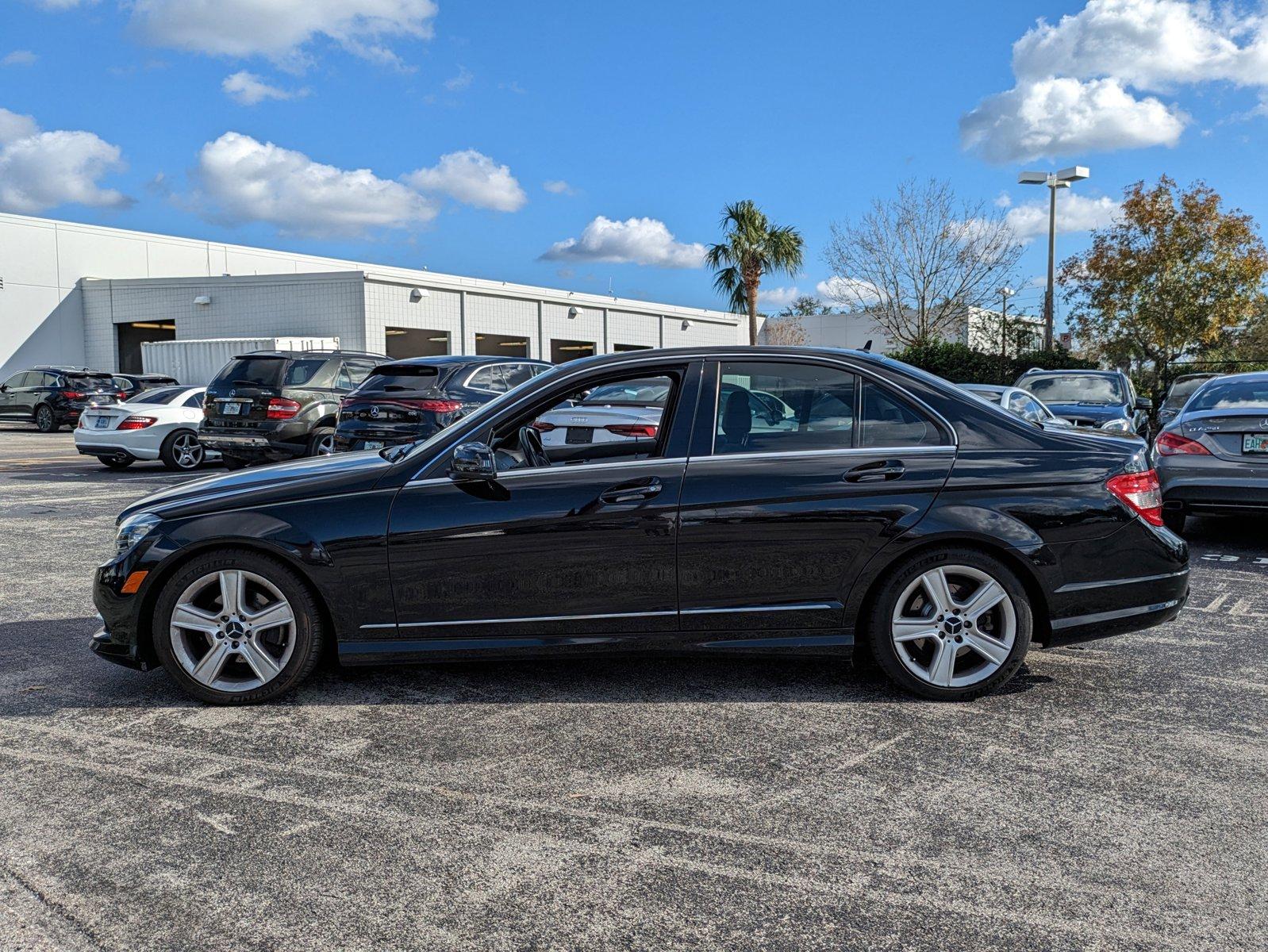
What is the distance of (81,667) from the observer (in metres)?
5.26

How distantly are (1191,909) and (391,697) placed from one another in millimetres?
3203

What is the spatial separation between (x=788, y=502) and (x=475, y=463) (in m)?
1.34

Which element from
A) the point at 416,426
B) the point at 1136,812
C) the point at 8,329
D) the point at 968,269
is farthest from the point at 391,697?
the point at 8,329

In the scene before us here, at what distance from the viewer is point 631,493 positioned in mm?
4527

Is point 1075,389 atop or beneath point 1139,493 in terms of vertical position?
atop

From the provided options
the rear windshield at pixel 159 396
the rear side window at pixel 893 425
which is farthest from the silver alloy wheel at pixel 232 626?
the rear windshield at pixel 159 396

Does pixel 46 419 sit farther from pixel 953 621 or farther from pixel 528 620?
pixel 953 621

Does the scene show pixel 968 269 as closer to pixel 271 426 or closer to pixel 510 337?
pixel 510 337

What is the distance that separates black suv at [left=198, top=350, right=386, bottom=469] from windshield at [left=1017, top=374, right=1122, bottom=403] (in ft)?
31.4

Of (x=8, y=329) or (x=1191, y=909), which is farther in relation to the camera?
(x=8, y=329)

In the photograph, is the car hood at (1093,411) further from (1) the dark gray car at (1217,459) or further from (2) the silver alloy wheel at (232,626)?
(2) the silver alloy wheel at (232,626)

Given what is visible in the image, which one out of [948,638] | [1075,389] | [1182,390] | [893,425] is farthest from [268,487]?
[1182,390]

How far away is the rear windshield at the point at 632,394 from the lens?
504 cm

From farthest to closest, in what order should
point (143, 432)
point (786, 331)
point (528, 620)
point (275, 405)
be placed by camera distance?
point (786, 331), point (143, 432), point (275, 405), point (528, 620)
